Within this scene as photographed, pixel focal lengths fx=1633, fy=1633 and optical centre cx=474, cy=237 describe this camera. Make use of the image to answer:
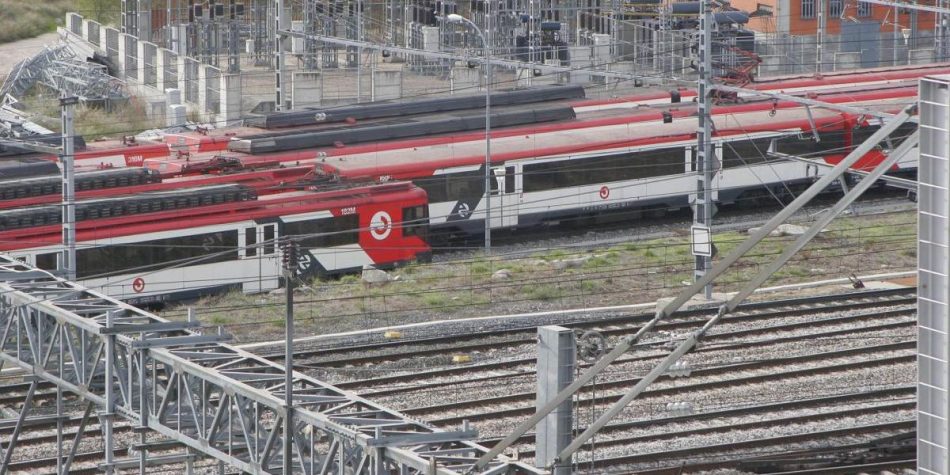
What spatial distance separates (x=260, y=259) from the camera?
28.1 metres

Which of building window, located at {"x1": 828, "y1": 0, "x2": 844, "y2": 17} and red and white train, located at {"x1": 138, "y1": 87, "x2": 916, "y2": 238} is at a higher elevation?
building window, located at {"x1": 828, "y1": 0, "x2": 844, "y2": 17}

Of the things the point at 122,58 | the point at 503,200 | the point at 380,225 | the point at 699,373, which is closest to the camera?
the point at 699,373

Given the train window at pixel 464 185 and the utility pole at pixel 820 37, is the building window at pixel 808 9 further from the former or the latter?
the train window at pixel 464 185

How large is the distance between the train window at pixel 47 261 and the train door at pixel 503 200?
945 cm

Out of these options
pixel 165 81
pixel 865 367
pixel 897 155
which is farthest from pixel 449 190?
pixel 897 155

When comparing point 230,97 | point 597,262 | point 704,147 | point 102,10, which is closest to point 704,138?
point 704,147

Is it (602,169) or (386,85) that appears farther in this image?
(386,85)

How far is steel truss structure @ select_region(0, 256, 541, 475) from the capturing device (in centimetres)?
1384

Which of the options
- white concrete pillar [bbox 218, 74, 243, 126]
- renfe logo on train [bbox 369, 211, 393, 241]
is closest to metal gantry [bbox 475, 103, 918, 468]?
renfe logo on train [bbox 369, 211, 393, 241]

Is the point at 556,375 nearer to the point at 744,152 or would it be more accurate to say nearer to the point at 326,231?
the point at 326,231

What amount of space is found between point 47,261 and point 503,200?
997 centimetres

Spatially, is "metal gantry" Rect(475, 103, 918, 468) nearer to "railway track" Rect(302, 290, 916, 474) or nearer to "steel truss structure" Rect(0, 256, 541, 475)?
"steel truss structure" Rect(0, 256, 541, 475)

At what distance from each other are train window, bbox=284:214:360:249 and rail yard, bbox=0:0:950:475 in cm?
5

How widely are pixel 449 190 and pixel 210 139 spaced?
536 centimetres
